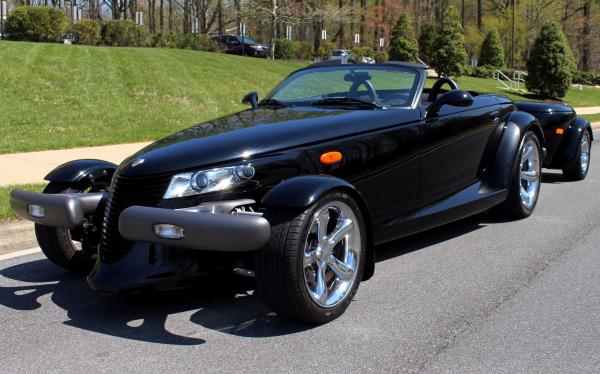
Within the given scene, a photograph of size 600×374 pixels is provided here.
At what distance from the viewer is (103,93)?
16.4m

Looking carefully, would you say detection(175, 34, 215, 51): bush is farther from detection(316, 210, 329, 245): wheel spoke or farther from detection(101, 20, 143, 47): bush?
detection(316, 210, 329, 245): wheel spoke

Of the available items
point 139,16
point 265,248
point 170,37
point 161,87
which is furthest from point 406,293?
point 139,16

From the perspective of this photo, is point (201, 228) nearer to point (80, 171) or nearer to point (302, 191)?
point (302, 191)

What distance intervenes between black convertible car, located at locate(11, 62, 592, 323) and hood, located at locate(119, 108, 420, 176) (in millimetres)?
11

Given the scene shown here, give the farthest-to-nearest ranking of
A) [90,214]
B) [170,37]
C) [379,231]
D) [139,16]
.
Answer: [139,16] < [170,37] < [379,231] < [90,214]

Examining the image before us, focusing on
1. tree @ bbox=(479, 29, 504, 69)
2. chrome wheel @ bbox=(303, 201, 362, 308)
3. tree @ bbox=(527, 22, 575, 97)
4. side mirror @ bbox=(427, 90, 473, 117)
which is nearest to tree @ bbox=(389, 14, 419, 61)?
tree @ bbox=(527, 22, 575, 97)

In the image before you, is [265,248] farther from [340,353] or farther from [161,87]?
[161,87]

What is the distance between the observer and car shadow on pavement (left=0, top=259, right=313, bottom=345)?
401 cm

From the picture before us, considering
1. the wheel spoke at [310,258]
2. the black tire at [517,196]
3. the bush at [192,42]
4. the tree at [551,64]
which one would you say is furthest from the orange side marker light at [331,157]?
the bush at [192,42]

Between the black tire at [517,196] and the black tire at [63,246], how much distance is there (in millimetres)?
3899

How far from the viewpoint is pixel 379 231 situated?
4.85m

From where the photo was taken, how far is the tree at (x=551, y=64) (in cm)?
3259

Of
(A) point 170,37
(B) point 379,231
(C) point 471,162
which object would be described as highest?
(A) point 170,37

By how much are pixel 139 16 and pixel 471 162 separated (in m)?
34.7
